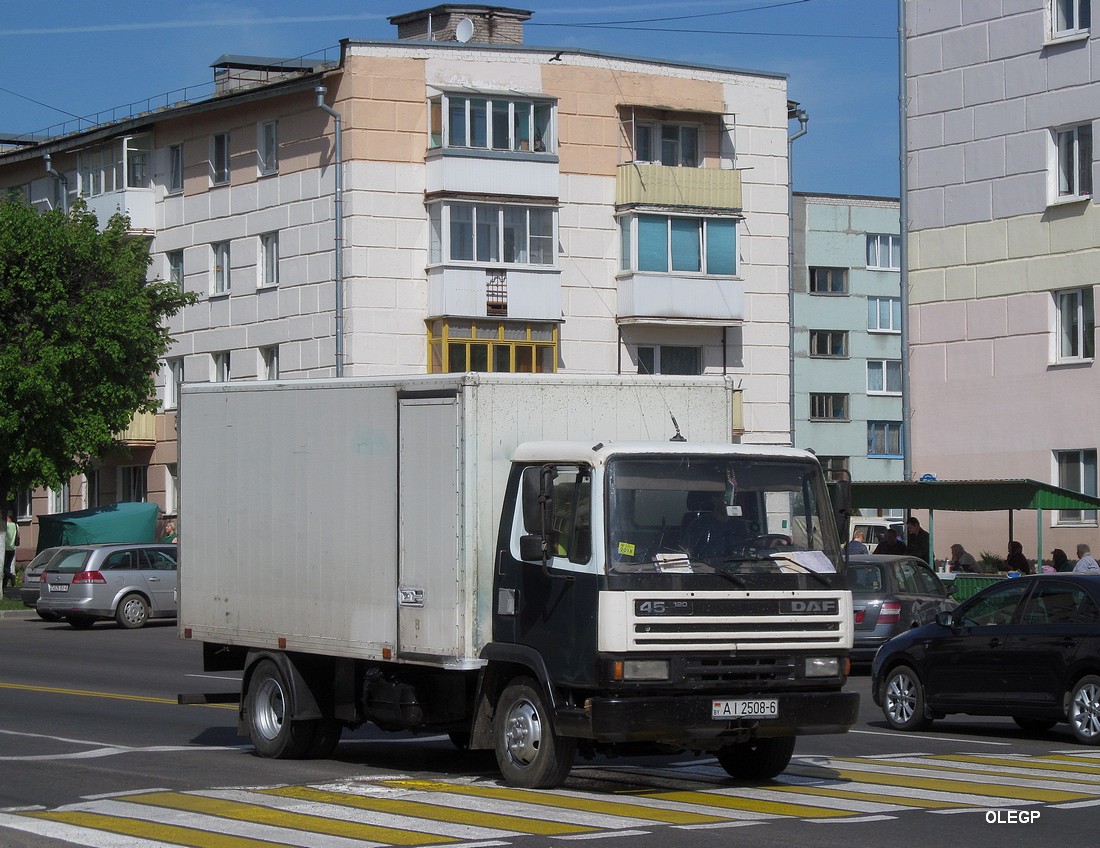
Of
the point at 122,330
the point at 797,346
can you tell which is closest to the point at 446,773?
the point at 122,330

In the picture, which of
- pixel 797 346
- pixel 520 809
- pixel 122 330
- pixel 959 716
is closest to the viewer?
pixel 520 809

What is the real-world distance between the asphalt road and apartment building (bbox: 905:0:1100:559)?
17.8 metres

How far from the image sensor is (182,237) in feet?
162

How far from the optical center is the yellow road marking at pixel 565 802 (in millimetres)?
9977

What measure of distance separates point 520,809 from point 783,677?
189 cm

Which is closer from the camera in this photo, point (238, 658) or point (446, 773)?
point (446, 773)

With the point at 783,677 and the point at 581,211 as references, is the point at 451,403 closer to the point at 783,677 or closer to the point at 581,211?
the point at 783,677


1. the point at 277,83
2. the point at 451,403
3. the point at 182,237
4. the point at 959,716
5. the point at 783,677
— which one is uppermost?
the point at 277,83

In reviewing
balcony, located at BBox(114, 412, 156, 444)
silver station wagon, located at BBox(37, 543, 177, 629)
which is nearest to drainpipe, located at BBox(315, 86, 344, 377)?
balcony, located at BBox(114, 412, 156, 444)

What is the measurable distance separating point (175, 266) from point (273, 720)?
38354mm

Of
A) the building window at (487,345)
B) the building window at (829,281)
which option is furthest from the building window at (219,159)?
the building window at (829,281)

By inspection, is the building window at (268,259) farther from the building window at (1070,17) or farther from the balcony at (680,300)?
the building window at (1070,17)

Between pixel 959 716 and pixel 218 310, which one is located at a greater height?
pixel 218 310

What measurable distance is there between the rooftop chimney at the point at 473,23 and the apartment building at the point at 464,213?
0.06m
